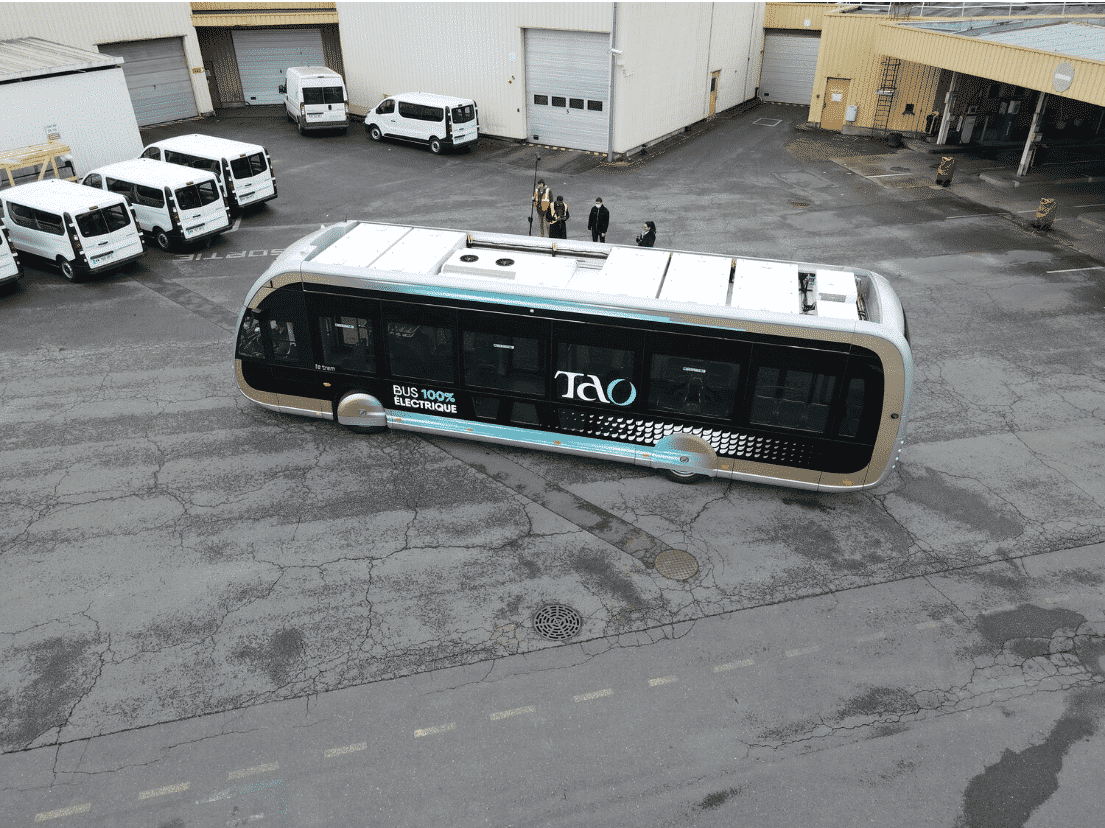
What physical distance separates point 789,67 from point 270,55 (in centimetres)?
2732

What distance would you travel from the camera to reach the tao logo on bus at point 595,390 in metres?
11.8

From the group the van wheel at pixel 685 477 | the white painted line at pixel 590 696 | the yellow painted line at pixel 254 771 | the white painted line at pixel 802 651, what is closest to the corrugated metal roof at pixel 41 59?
the van wheel at pixel 685 477

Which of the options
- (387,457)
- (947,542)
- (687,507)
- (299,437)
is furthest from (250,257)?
(947,542)

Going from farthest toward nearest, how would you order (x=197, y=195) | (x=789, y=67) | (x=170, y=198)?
(x=789, y=67), (x=197, y=195), (x=170, y=198)

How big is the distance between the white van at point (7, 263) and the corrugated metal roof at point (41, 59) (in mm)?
8293

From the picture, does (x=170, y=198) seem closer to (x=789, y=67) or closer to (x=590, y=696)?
(x=590, y=696)

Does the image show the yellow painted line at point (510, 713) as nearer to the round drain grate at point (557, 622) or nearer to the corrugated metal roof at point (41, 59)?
the round drain grate at point (557, 622)

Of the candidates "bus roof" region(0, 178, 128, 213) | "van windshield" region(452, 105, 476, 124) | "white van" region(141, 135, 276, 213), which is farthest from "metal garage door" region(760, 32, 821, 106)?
"bus roof" region(0, 178, 128, 213)

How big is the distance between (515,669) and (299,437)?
6.61 meters

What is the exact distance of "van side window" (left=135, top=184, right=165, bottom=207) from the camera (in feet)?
68.6

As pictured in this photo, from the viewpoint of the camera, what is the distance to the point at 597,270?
12.5 meters

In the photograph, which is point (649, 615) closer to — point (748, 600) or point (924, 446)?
point (748, 600)

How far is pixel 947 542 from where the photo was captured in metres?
11.2

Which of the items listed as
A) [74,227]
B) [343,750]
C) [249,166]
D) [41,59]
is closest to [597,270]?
[343,750]
